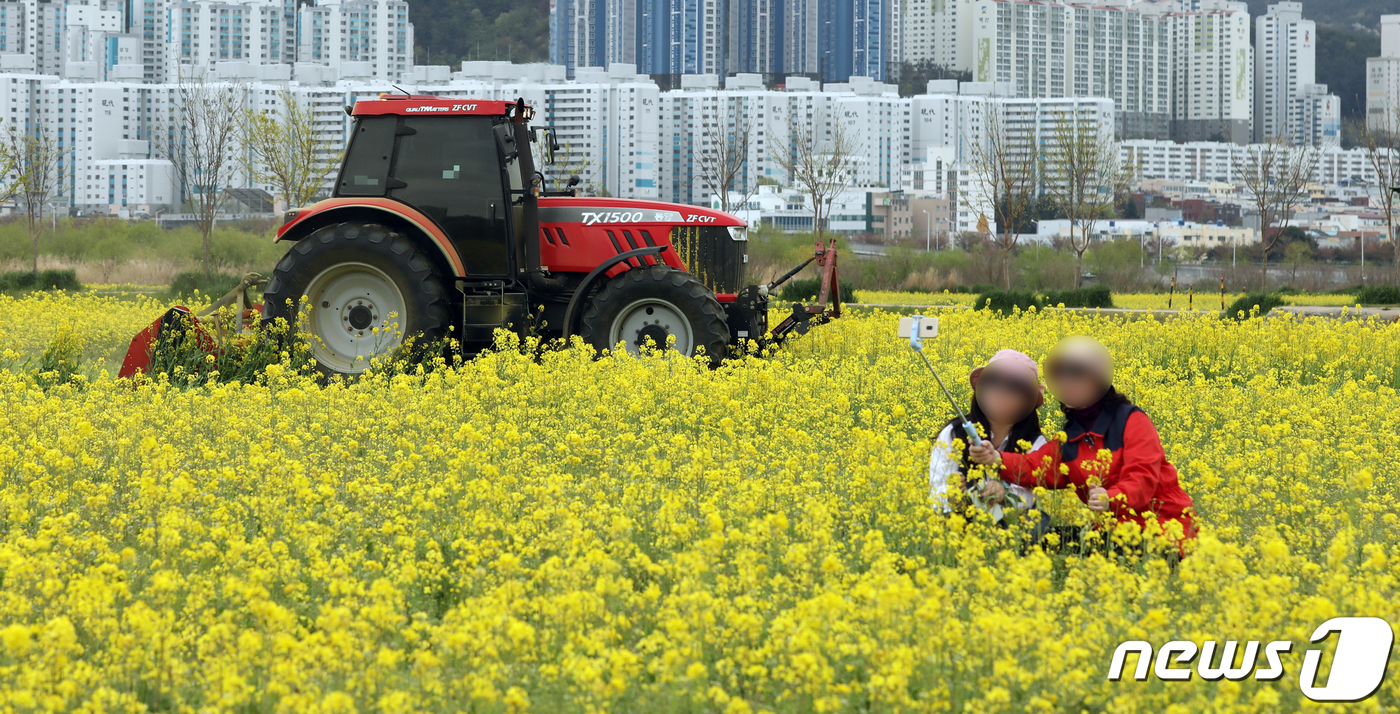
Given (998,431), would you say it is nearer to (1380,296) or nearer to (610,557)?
(610,557)

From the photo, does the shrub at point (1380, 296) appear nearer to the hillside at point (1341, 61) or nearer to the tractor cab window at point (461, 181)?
the tractor cab window at point (461, 181)

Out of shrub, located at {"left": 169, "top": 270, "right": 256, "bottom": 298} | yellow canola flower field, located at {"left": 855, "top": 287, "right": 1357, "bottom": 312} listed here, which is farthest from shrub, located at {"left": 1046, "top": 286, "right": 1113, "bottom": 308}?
shrub, located at {"left": 169, "top": 270, "right": 256, "bottom": 298}

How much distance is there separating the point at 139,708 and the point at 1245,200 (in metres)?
125

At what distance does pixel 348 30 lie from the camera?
120250mm

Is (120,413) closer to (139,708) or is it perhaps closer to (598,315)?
(598,315)

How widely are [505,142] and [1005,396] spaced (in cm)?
522

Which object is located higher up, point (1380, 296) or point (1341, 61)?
point (1341, 61)

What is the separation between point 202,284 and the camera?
22109mm

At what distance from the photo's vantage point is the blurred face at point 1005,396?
14.1ft

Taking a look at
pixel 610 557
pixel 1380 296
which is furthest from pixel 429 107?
pixel 1380 296

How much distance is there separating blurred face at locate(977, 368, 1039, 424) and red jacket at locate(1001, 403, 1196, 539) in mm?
161

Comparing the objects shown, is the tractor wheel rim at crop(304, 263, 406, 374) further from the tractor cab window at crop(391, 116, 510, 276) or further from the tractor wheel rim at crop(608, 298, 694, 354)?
the tractor wheel rim at crop(608, 298, 694, 354)

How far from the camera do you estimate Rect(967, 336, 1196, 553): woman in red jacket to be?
4066mm

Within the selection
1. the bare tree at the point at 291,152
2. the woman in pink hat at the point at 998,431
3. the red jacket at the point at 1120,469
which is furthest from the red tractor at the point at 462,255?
the bare tree at the point at 291,152
